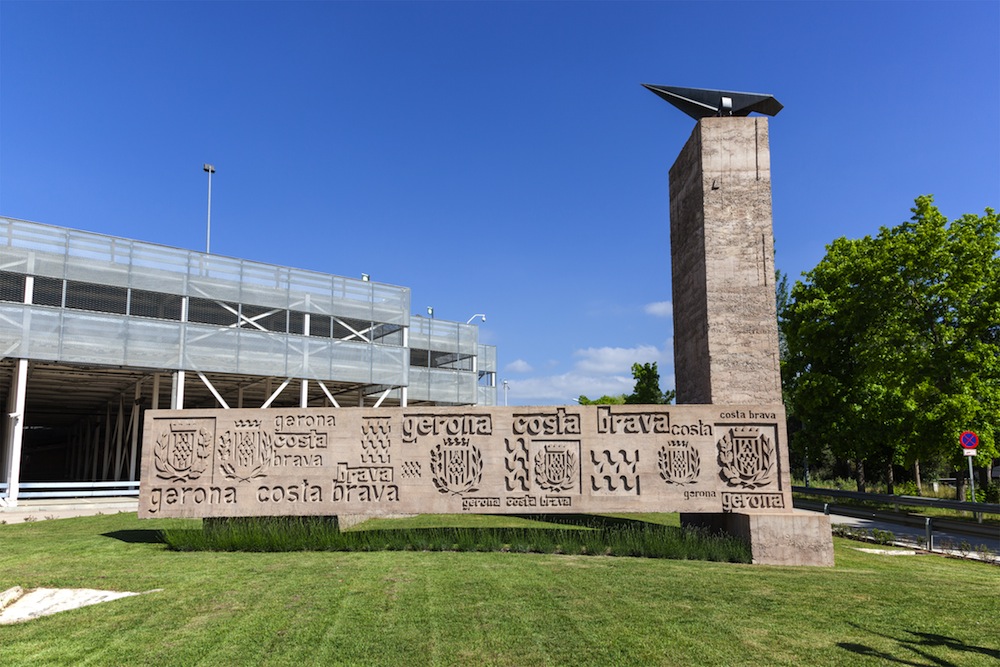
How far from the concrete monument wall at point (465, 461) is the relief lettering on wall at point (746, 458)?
2 cm

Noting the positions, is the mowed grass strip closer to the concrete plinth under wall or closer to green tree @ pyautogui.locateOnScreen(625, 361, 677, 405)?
the concrete plinth under wall

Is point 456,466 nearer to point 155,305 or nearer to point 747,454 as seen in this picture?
point 747,454

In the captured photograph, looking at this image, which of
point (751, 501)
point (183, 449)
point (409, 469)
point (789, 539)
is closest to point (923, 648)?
point (789, 539)

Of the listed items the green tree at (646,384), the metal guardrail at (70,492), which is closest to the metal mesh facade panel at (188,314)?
the metal guardrail at (70,492)

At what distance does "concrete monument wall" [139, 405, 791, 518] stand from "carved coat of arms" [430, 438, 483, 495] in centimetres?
2

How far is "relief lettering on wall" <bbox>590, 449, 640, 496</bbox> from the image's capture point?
41.5ft

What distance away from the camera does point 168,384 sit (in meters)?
33.4

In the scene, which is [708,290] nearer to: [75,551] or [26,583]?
[26,583]

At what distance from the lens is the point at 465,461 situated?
42.3 ft

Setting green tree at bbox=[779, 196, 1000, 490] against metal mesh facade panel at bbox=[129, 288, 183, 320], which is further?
metal mesh facade panel at bbox=[129, 288, 183, 320]

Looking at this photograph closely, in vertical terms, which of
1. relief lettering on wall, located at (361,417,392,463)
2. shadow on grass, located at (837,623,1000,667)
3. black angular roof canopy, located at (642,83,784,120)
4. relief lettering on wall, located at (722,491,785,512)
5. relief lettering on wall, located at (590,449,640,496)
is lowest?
shadow on grass, located at (837,623,1000,667)

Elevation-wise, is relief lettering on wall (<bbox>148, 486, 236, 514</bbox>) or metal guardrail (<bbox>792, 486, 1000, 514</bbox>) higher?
relief lettering on wall (<bbox>148, 486, 236, 514</bbox>)

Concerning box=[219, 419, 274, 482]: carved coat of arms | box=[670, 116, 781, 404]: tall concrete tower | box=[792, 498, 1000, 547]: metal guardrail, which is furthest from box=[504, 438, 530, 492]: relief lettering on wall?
box=[792, 498, 1000, 547]: metal guardrail

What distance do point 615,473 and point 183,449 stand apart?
27.7 feet
